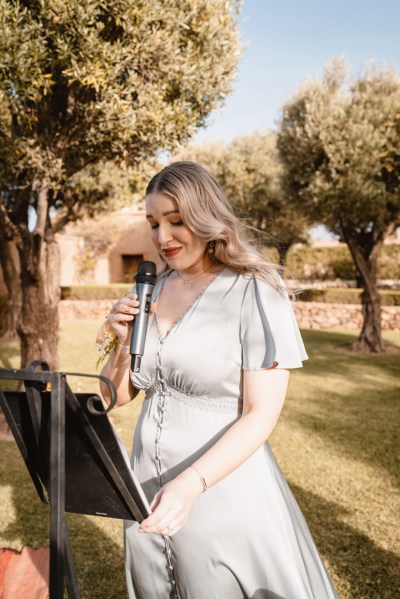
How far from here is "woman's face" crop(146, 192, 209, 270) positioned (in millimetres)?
2252

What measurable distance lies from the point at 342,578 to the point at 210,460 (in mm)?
3232

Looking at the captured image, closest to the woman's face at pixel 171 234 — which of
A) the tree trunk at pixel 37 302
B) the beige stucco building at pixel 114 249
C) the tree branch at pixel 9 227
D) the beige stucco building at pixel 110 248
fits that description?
the tree trunk at pixel 37 302

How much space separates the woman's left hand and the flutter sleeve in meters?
0.52

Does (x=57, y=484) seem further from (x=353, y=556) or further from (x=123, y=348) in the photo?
(x=353, y=556)

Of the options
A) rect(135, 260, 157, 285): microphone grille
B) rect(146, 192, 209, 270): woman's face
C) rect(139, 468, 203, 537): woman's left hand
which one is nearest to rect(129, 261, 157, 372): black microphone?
rect(135, 260, 157, 285): microphone grille

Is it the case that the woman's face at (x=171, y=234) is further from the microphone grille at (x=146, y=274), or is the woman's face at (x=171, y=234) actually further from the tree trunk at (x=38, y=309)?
the tree trunk at (x=38, y=309)

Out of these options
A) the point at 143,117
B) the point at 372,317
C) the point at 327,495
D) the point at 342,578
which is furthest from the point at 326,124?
the point at 342,578

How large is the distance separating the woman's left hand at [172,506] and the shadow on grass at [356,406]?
17.4 ft

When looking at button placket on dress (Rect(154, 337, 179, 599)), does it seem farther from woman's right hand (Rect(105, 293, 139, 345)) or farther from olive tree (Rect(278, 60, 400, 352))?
olive tree (Rect(278, 60, 400, 352))

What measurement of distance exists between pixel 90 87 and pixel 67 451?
21.1ft

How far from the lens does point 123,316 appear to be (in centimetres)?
212

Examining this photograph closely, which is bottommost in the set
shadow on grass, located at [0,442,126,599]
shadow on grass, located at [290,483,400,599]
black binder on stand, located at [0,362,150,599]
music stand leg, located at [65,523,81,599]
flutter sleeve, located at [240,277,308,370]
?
shadow on grass, located at [0,442,126,599]

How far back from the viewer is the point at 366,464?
686 centimetres

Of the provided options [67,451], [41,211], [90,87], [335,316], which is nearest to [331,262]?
[335,316]
